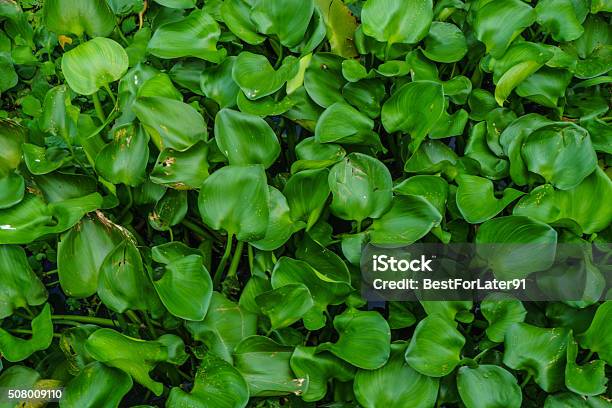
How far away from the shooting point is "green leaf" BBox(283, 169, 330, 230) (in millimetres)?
1195

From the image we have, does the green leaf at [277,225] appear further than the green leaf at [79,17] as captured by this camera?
No

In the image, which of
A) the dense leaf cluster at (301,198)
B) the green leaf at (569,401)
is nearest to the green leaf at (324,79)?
the dense leaf cluster at (301,198)

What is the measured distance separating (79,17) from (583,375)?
1145 mm

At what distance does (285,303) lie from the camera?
3.71 feet

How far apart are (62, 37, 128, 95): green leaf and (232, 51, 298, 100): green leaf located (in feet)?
0.75

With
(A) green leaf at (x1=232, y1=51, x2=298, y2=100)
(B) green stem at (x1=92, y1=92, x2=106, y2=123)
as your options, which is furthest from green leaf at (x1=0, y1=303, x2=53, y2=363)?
(A) green leaf at (x1=232, y1=51, x2=298, y2=100)

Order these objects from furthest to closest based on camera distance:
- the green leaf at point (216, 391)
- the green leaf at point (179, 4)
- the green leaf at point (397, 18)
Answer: the green leaf at point (179, 4) → the green leaf at point (397, 18) → the green leaf at point (216, 391)

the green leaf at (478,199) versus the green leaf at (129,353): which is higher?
the green leaf at (478,199)

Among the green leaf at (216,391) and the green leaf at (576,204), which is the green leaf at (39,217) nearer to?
the green leaf at (216,391)

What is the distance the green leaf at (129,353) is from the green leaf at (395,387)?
32 cm

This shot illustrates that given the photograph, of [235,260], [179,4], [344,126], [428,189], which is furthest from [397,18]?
[235,260]

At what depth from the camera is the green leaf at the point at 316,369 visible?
1.11 m

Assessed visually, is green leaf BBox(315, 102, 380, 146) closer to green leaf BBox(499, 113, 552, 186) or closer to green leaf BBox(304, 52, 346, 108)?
green leaf BBox(304, 52, 346, 108)

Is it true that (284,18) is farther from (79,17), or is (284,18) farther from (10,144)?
(10,144)
